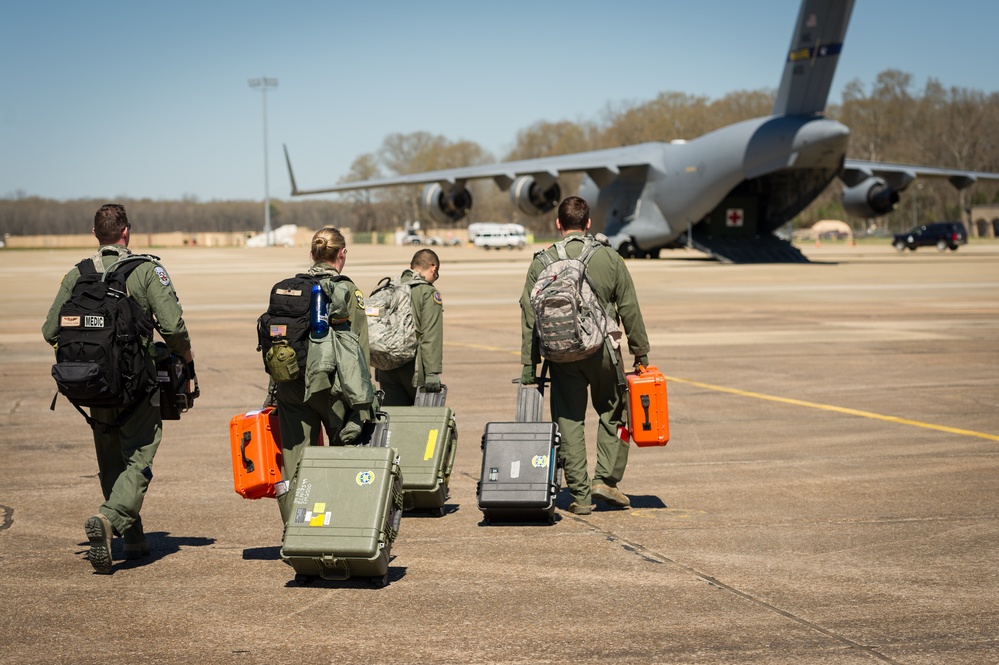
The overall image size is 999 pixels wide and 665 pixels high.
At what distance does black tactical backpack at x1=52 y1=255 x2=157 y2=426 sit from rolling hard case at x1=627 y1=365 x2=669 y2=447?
124 inches

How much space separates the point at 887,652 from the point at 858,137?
137m

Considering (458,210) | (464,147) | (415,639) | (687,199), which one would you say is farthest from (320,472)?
(464,147)

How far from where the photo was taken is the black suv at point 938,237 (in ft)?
228

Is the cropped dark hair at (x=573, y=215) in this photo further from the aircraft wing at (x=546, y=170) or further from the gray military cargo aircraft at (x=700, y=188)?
the aircraft wing at (x=546, y=170)

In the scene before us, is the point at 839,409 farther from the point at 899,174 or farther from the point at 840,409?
the point at 899,174

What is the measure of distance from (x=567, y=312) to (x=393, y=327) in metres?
1.50

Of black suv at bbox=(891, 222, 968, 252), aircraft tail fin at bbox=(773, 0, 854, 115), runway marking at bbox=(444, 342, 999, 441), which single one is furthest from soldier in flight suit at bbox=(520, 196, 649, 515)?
black suv at bbox=(891, 222, 968, 252)

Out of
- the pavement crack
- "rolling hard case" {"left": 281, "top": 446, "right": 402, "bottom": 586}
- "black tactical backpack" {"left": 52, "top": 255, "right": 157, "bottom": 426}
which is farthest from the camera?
"black tactical backpack" {"left": 52, "top": 255, "right": 157, "bottom": 426}

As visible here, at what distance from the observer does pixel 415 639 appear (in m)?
5.32

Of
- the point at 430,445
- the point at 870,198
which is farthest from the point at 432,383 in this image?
the point at 870,198

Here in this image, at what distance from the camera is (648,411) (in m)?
7.92

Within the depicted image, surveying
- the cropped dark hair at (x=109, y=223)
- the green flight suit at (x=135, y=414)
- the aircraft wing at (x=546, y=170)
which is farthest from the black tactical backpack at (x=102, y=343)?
the aircraft wing at (x=546, y=170)

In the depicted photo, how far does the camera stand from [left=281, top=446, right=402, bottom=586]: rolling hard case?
605 centimetres

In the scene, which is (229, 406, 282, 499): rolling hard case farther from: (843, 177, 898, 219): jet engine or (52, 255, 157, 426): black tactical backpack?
(843, 177, 898, 219): jet engine
